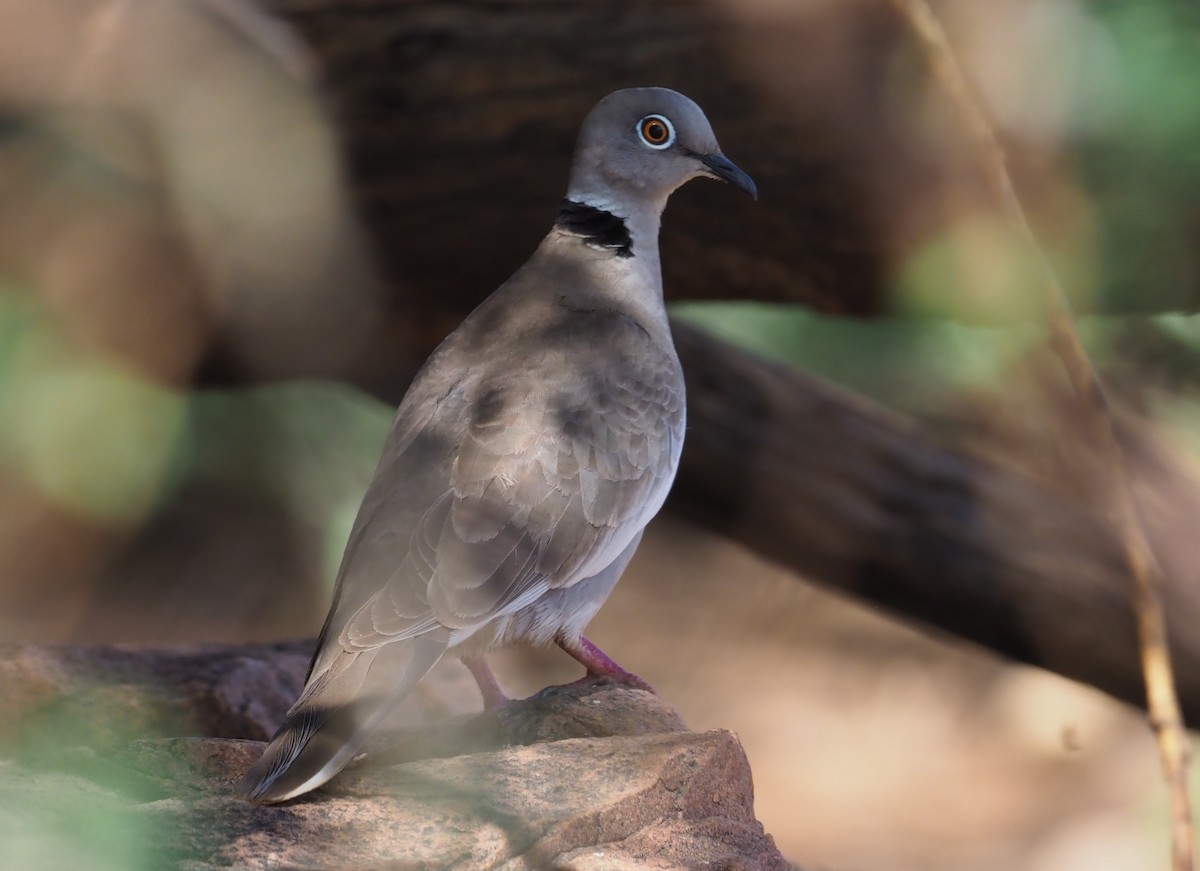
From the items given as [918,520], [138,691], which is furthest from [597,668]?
[918,520]

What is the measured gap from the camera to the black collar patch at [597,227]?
371cm

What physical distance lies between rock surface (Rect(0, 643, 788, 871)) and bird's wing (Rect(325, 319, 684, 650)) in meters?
0.30

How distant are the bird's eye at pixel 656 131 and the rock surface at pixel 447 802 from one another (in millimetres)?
1522

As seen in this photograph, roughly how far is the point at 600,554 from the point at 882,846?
546cm

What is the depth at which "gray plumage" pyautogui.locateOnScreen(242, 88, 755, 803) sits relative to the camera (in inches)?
108

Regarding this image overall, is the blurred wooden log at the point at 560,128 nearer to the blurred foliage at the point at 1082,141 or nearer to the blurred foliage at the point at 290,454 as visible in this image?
the blurred foliage at the point at 1082,141

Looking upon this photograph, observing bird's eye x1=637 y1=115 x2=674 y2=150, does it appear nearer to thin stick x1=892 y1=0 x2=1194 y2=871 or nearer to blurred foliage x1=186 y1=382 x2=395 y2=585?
thin stick x1=892 y1=0 x2=1194 y2=871

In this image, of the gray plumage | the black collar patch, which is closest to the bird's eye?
the gray plumage

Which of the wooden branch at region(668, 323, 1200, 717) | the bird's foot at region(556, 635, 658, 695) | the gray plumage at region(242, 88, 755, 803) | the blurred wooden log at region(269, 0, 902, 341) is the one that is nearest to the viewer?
the gray plumage at region(242, 88, 755, 803)

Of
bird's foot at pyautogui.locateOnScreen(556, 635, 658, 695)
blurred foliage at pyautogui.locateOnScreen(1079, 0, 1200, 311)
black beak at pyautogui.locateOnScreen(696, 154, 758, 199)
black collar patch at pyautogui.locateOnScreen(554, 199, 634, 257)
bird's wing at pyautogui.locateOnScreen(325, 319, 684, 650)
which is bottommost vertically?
bird's foot at pyautogui.locateOnScreen(556, 635, 658, 695)

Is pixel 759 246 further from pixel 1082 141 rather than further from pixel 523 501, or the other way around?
pixel 523 501

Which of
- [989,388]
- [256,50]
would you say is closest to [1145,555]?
[256,50]

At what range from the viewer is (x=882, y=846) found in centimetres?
792

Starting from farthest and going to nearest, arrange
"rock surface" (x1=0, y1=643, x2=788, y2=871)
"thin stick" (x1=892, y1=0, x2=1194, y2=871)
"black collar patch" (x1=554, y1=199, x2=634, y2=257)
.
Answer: "black collar patch" (x1=554, y1=199, x2=634, y2=257)
"rock surface" (x1=0, y1=643, x2=788, y2=871)
"thin stick" (x1=892, y1=0, x2=1194, y2=871)
